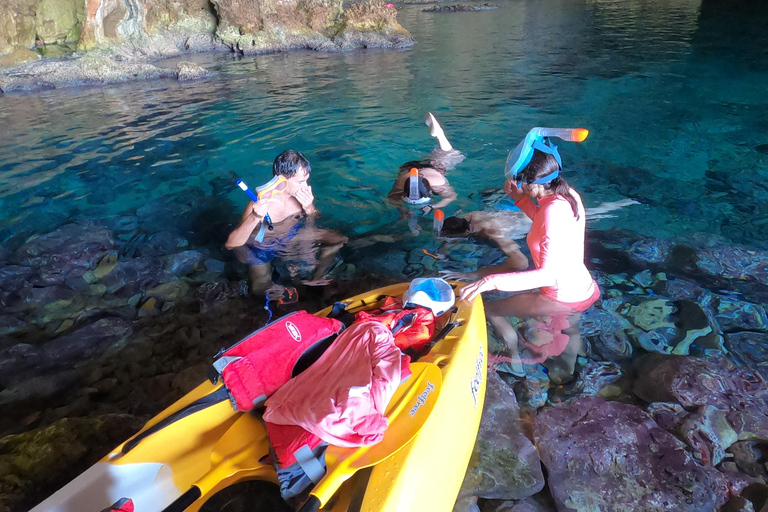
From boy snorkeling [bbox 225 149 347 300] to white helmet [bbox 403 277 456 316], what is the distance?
1594mm

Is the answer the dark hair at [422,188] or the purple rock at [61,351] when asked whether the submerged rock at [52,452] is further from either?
the dark hair at [422,188]

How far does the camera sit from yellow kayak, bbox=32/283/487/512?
6.23ft

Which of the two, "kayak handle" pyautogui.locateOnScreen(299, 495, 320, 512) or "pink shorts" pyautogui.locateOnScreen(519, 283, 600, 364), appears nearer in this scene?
"kayak handle" pyautogui.locateOnScreen(299, 495, 320, 512)

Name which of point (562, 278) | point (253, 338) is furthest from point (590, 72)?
point (253, 338)

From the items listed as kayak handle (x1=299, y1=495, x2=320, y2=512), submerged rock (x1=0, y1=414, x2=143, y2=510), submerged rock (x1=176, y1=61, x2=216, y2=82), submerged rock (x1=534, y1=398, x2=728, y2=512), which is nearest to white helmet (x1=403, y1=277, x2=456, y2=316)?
submerged rock (x1=534, y1=398, x2=728, y2=512)

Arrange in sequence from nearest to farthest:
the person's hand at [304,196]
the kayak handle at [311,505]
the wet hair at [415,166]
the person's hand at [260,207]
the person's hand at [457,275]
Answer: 1. the kayak handle at [311,505]
2. the person's hand at [457,275]
3. the person's hand at [260,207]
4. the person's hand at [304,196]
5. the wet hair at [415,166]

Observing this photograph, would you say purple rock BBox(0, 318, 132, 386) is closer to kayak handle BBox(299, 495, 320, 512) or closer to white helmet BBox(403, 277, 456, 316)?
white helmet BBox(403, 277, 456, 316)

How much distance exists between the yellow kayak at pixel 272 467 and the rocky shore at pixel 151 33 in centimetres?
1447

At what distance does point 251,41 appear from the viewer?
19.4 meters

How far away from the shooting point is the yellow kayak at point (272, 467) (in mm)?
1897

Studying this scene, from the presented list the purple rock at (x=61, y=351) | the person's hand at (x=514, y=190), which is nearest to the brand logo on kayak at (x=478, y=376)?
the person's hand at (x=514, y=190)

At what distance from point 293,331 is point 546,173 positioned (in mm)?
1812

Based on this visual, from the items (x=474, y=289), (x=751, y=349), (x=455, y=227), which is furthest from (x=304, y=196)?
(x=751, y=349)

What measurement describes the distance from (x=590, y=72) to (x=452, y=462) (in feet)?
40.4
